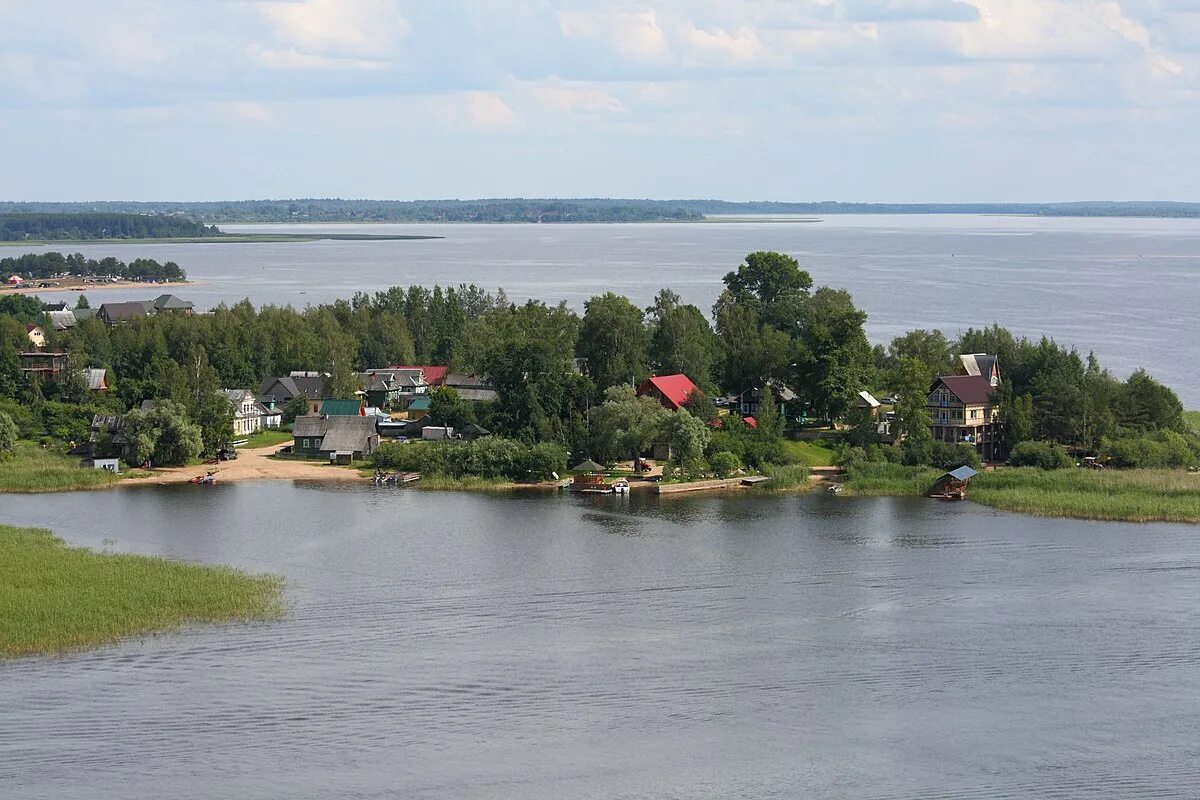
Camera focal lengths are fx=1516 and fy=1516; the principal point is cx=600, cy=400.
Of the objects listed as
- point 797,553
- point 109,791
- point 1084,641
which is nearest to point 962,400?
point 797,553

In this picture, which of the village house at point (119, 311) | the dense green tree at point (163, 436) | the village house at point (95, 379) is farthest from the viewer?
the village house at point (119, 311)

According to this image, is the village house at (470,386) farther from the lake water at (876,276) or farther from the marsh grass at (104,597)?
the lake water at (876,276)

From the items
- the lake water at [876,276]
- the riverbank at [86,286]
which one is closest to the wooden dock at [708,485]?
the lake water at [876,276]

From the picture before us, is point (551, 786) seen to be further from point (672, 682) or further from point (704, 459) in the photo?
point (704, 459)

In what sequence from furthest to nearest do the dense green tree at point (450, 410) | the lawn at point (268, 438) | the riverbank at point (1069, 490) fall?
the lawn at point (268, 438) < the dense green tree at point (450, 410) < the riverbank at point (1069, 490)

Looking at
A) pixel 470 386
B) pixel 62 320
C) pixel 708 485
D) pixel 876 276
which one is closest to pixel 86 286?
pixel 62 320

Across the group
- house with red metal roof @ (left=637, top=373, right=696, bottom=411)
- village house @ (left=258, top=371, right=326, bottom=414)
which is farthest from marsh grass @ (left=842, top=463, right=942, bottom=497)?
village house @ (left=258, top=371, right=326, bottom=414)
